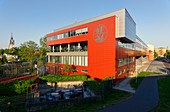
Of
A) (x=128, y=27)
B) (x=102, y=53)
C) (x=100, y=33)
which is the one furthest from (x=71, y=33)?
(x=128, y=27)

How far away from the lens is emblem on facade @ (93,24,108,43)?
75.7ft

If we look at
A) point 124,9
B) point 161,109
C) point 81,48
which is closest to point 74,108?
point 161,109

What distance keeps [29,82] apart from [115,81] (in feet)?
57.8

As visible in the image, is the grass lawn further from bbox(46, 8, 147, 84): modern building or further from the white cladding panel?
the white cladding panel

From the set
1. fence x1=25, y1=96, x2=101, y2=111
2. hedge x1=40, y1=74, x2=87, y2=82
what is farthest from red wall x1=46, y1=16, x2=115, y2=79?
fence x1=25, y1=96, x2=101, y2=111

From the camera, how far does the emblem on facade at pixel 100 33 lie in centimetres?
2306

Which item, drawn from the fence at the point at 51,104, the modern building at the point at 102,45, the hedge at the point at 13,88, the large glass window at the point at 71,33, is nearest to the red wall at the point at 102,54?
the modern building at the point at 102,45

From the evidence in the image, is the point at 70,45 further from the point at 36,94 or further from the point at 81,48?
the point at 36,94

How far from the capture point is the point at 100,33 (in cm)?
2380

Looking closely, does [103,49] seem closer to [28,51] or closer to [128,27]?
[128,27]

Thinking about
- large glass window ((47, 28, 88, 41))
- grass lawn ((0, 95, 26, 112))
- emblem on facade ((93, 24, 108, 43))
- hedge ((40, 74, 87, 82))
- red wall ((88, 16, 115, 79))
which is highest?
large glass window ((47, 28, 88, 41))

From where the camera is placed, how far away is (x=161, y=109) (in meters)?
10.7

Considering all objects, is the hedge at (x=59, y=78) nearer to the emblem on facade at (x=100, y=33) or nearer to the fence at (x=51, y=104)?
the fence at (x=51, y=104)

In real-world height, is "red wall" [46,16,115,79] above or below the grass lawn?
above
